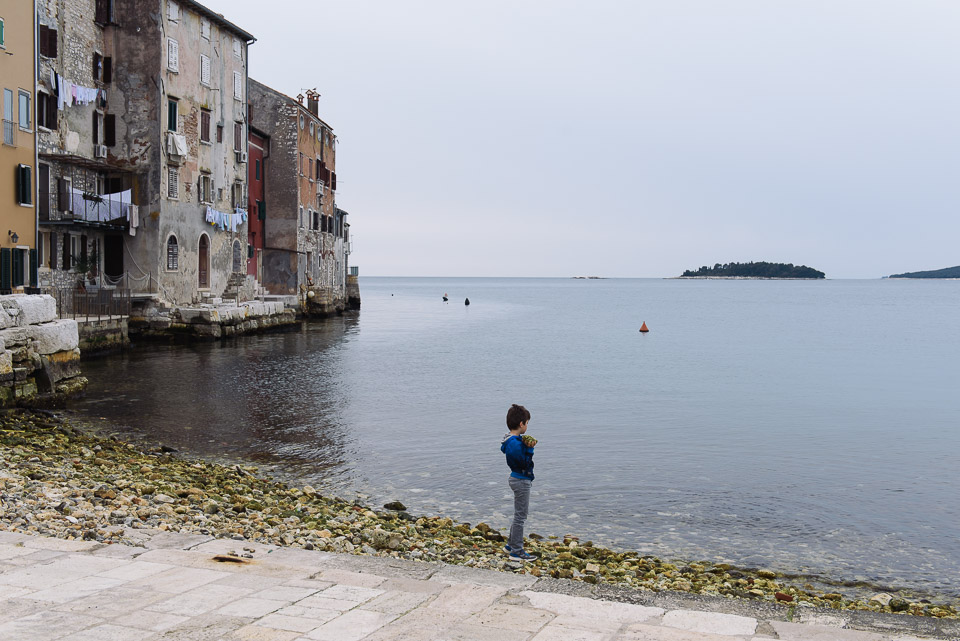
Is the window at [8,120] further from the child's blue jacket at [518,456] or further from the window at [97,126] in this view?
the child's blue jacket at [518,456]

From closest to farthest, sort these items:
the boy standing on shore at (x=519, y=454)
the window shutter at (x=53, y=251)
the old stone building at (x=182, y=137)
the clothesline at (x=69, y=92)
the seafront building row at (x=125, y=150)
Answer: the boy standing on shore at (x=519, y=454) → the seafront building row at (x=125, y=150) → the clothesline at (x=69, y=92) → the window shutter at (x=53, y=251) → the old stone building at (x=182, y=137)

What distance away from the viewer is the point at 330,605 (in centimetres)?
584

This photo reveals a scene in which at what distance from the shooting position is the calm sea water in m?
11.8

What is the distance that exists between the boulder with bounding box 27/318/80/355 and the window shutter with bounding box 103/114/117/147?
19.4m

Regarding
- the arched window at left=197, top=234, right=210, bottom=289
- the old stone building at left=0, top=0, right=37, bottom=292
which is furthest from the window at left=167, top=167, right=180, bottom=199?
the old stone building at left=0, top=0, right=37, bottom=292

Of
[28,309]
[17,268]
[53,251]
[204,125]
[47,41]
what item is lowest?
[28,309]

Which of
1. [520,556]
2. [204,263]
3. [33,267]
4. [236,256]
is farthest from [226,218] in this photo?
[520,556]

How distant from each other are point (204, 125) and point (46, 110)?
960cm

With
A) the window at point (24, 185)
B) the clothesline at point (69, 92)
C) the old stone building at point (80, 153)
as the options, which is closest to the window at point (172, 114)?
the old stone building at point (80, 153)

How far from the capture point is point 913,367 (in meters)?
36.9

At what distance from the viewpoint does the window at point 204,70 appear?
136 feet

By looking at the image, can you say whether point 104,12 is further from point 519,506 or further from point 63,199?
point 519,506

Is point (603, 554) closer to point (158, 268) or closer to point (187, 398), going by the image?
point (187, 398)

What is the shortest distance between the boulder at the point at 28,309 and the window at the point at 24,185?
10.9 meters
